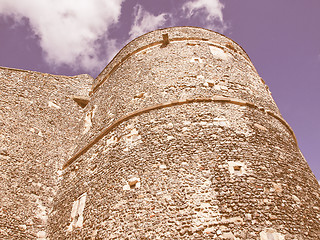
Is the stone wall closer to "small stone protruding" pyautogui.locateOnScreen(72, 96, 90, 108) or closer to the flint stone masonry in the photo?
the flint stone masonry

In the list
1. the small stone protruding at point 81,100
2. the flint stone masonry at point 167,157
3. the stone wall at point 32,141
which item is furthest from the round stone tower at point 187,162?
the small stone protruding at point 81,100

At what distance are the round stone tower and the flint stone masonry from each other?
2cm

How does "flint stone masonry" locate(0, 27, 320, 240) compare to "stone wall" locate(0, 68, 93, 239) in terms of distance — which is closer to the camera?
"flint stone masonry" locate(0, 27, 320, 240)

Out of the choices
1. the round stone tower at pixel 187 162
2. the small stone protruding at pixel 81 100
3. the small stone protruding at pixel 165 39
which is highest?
the small stone protruding at pixel 165 39

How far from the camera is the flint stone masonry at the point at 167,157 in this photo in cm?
470

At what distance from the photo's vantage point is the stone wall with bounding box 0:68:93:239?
681cm

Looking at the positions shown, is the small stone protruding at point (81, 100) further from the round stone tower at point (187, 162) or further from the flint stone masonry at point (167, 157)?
the round stone tower at point (187, 162)

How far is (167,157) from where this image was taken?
5.62 m

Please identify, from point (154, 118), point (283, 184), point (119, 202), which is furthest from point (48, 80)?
point (283, 184)

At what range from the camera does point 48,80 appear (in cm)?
1049

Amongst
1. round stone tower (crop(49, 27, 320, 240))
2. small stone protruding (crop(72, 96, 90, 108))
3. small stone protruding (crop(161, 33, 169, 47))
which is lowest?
round stone tower (crop(49, 27, 320, 240))

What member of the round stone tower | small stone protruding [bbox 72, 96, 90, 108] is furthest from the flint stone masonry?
small stone protruding [bbox 72, 96, 90, 108]

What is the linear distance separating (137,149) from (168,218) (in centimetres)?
188

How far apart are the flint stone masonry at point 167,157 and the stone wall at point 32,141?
33 mm
